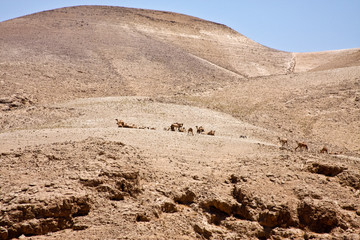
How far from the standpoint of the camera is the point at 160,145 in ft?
35.1

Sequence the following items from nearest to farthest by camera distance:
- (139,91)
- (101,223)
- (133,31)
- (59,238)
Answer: (59,238) < (101,223) < (139,91) < (133,31)

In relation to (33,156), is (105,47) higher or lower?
higher

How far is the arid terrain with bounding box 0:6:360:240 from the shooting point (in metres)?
6.55

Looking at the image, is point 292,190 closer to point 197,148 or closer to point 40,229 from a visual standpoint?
point 197,148

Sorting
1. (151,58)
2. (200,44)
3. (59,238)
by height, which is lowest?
(59,238)

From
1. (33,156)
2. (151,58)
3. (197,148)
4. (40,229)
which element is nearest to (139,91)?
(151,58)

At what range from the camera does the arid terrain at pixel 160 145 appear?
258 inches

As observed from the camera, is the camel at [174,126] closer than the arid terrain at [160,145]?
No

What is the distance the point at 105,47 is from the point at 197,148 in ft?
105

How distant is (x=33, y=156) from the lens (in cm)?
776

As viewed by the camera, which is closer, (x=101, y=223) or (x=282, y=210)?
(x=101, y=223)

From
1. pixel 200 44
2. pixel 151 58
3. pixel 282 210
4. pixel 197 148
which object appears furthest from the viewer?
pixel 200 44

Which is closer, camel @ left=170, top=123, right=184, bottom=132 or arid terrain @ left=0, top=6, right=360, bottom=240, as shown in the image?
arid terrain @ left=0, top=6, right=360, bottom=240

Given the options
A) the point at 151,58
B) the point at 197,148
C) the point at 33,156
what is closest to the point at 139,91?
the point at 151,58
